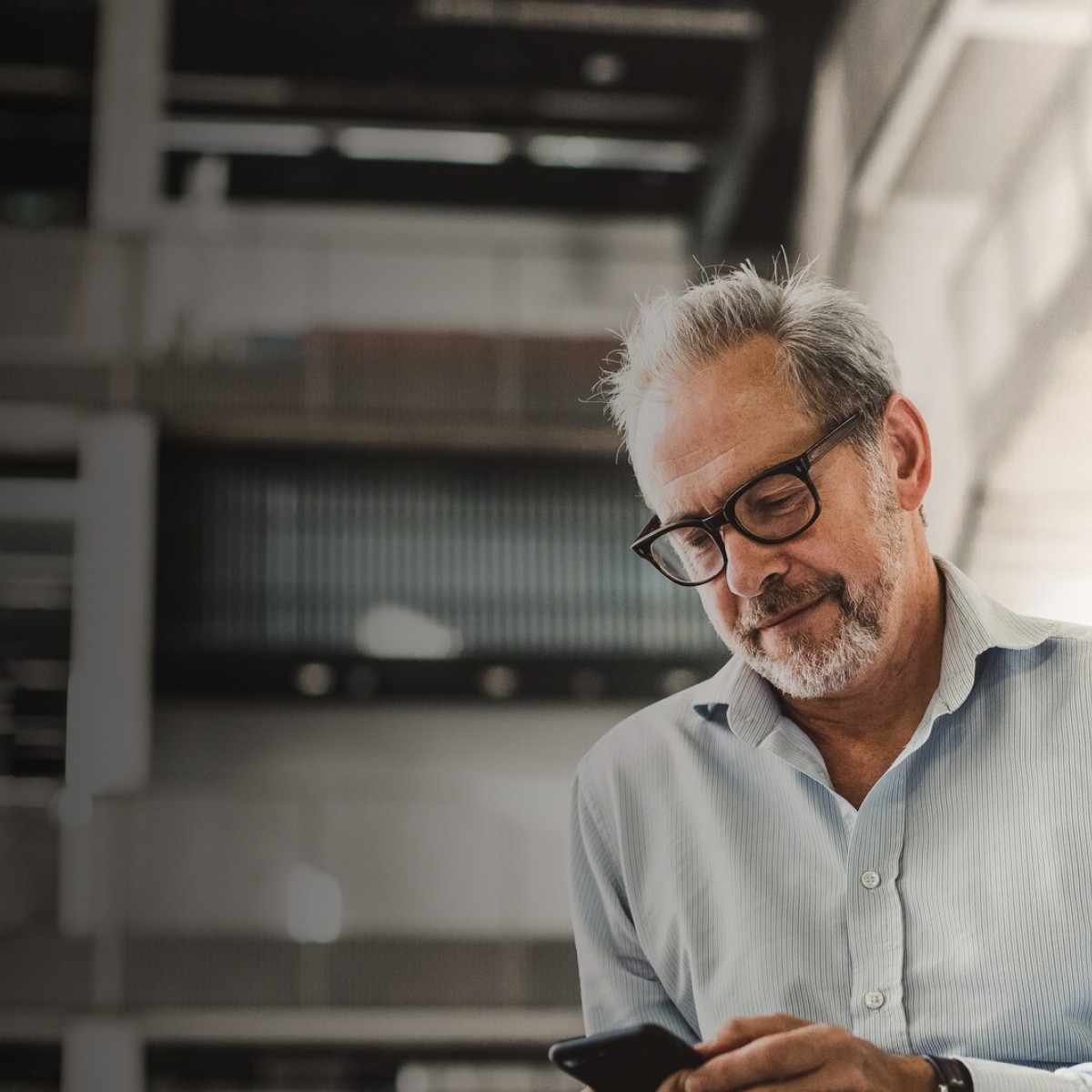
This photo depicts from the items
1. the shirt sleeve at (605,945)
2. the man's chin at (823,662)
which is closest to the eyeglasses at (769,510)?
the man's chin at (823,662)

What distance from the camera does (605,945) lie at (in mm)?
1983

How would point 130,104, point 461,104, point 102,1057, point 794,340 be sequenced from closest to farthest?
point 794,340, point 102,1057, point 130,104, point 461,104

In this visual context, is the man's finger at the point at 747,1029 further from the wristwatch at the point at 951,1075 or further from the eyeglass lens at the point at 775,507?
the eyeglass lens at the point at 775,507

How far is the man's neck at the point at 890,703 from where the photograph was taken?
1.82 meters

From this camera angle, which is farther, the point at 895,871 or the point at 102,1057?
the point at 102,1057

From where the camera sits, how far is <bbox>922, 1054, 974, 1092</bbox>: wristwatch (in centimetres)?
145

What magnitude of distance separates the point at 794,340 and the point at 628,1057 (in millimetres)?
912

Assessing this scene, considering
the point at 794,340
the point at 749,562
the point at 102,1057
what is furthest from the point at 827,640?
the point at 102,1057

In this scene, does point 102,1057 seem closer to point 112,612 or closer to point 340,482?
point 112,612

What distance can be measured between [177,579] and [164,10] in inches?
132

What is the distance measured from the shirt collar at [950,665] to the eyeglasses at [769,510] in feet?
0.56

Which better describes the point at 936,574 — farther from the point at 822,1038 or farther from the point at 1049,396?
the point at 1049,396

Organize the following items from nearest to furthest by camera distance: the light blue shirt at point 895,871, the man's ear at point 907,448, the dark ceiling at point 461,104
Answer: the light blue shirt at point 895,871 → the man's ear at point 907,448 → the dark ceiling at point 461,104

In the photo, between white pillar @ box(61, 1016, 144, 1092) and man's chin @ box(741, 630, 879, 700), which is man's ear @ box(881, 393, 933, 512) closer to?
man's chin @ box(741, 630, 879, 700)
